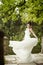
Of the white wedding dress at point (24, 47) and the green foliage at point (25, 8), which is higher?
the green foliage at point (25, 8)

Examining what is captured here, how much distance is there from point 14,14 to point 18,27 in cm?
654

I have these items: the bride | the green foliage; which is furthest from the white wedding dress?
the green foliage

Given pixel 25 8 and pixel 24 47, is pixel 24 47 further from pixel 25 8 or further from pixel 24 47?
pixel 25 8

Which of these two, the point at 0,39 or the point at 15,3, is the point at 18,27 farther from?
the point at 0,39

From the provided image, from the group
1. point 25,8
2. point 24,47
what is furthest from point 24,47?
point 25,8

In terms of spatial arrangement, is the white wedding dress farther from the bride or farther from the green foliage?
the green foliage

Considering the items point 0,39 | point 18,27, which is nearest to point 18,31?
point 18,27

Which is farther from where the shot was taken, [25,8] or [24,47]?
[24,47]

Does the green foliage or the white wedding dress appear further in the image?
the white wedding dress

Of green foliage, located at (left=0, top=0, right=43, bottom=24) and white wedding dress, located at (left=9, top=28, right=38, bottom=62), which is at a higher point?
green foliage, located at (left=0, top=0, right=43, bottom=24)

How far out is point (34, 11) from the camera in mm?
7422

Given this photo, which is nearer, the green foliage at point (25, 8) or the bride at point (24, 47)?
the green foliage at point (25, 8)

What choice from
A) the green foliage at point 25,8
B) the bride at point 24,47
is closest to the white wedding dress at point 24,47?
the bride at point 24,47

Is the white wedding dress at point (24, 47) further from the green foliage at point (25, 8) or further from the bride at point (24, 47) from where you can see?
the green foliage at point (25, 8)
